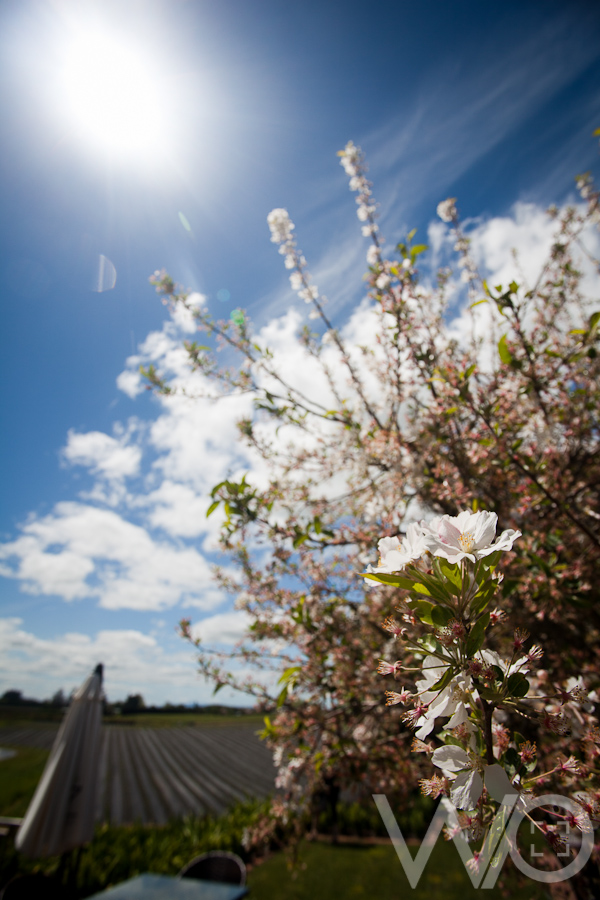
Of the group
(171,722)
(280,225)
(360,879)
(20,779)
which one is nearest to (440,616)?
(280,225)

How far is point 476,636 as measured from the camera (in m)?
0.72

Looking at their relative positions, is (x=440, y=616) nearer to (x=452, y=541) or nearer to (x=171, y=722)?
(x=452, y=541)

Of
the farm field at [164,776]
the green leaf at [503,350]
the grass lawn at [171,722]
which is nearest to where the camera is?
the green leaf at [503,350]

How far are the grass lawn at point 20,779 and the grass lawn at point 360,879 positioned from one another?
8708 mm

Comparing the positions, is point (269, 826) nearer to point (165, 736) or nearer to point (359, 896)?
point (359, 896)

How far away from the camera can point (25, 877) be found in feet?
14.0

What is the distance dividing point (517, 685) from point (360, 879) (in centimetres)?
783

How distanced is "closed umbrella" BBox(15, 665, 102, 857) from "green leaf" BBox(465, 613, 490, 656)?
718cm

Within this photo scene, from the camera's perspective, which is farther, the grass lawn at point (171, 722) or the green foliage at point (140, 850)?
the grass lawn at point (171, 722)

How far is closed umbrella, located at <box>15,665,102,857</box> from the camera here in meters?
5.05

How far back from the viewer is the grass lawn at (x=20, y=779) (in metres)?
11.2

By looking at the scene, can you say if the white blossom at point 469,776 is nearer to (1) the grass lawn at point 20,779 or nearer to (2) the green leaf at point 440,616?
(2) the green leaf at point 440,616

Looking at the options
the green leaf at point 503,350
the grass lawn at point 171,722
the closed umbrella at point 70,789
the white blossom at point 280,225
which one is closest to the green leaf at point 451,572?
the green leaf at point 503,350

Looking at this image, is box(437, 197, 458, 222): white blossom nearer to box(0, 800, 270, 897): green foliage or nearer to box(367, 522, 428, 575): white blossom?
box(367, 522, 428, 575): white blossom
